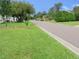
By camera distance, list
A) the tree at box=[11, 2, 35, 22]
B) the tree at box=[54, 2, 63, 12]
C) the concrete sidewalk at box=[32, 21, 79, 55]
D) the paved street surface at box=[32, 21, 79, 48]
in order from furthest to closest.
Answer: the tree at box=[54, 2, 63, 12], the tree at box=[11, 2, 35, 22], the paved street surface at box=[32, 21, 79, 48], the concrete sidewalk at box=[32, 21, 79, 55]

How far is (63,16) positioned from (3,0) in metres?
48.9

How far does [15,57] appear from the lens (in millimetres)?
10664

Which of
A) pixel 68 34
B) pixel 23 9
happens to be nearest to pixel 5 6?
pixel 23 9

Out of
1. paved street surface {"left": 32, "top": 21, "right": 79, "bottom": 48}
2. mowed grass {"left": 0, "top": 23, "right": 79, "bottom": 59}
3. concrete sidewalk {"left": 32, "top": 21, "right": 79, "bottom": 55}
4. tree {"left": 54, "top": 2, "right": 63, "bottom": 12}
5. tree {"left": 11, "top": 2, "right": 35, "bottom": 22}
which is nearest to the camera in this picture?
mowed grass {"left": 0, "top": 23, "right": 79, "bottom": 59}

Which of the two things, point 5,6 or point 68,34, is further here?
point 5,6

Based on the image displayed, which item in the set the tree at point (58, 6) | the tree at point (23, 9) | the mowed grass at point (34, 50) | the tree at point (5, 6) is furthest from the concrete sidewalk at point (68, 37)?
the tree at point (58, 6)

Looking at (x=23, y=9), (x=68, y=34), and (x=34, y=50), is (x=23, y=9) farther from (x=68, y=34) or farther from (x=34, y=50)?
(x=34, y=50)

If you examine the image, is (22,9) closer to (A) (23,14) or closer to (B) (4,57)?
(A) (23,14)

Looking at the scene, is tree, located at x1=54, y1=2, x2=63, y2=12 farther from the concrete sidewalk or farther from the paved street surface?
the concrete sidewalk

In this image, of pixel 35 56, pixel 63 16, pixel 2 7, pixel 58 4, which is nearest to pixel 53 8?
pixel 58 4

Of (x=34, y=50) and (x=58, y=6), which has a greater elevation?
(x=58, y=6)

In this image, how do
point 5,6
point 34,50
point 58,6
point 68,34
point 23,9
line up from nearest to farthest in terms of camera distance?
point 34,50, point 68,34, point 5,6, point 23,9, point 58,6

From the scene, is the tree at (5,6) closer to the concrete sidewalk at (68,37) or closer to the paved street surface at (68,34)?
the paved street surface at (68,34)

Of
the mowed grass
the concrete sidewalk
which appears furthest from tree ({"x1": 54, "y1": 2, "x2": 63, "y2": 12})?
the mowed grass
